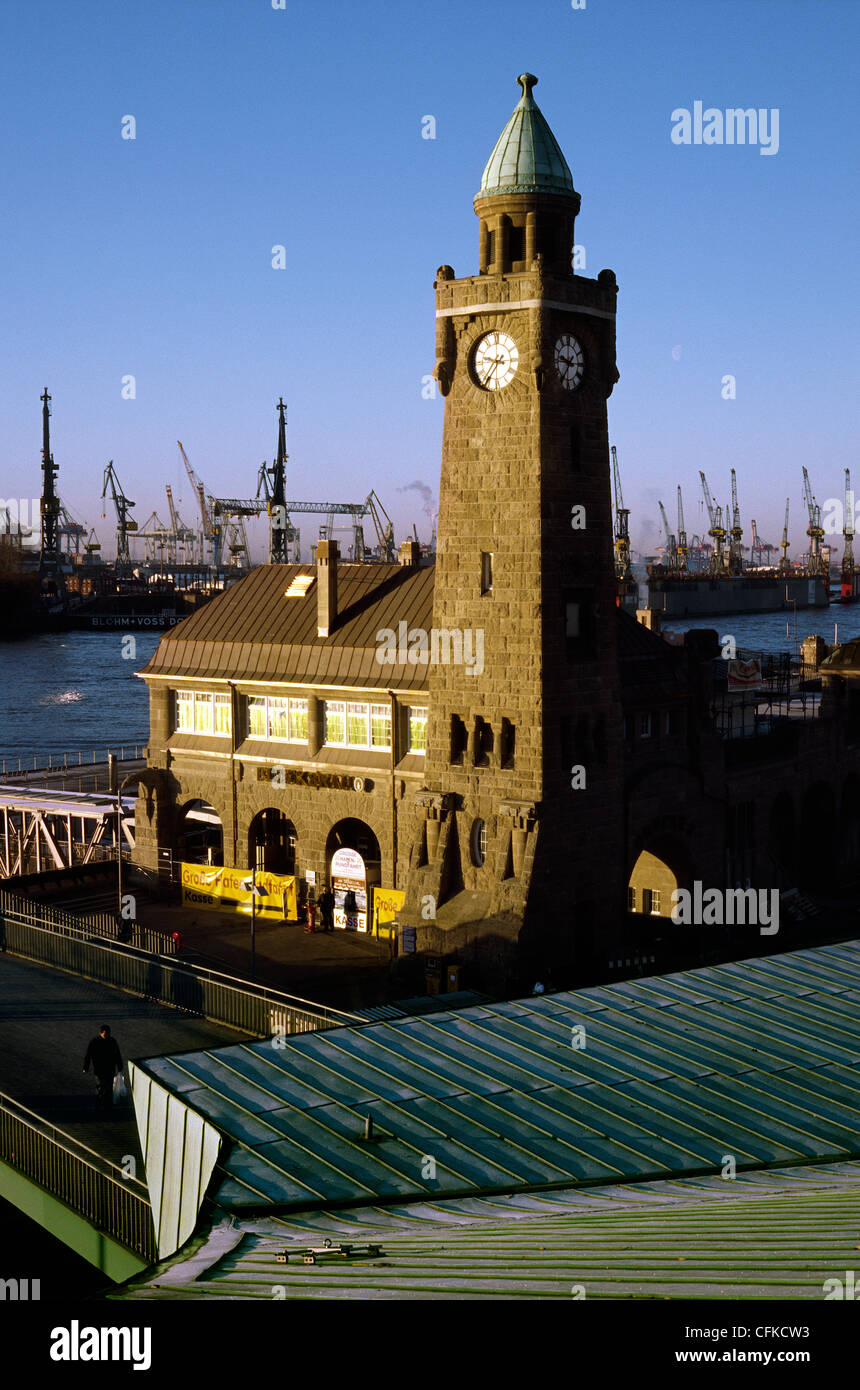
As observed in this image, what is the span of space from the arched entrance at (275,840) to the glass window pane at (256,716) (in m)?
2.78

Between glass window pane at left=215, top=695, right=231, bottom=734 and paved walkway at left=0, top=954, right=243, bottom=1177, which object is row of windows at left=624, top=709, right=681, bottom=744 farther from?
paved walkway at left=0, top=954, right=243, bottom=1177

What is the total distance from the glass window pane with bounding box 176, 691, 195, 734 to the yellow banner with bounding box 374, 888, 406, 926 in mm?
11157

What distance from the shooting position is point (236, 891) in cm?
4906

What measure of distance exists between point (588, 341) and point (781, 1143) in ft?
85.7

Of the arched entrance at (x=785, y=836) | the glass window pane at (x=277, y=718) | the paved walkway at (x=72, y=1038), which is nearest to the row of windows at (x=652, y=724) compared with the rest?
the arched entrance at (x=785, y=836)

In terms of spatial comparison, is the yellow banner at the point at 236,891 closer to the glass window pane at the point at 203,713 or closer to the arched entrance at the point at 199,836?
the arched entrance at the point at 199,836

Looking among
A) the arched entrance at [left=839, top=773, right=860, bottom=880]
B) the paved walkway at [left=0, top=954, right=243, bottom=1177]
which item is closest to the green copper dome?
the paved walkway at [left=0, top=954, right=243, bottom=1177]

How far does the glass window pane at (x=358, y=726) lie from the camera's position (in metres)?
46.6

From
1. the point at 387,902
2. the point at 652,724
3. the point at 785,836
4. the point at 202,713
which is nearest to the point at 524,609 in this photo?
the point at 652,724

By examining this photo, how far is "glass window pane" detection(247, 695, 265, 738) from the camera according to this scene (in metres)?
49.9

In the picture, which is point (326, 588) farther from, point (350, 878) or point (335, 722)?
point (350, 878)

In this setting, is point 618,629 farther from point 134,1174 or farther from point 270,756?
point 134,1174
